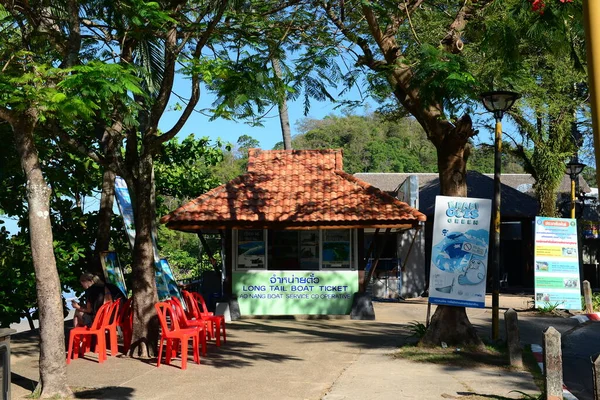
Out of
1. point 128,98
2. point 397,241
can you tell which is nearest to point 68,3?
point 128,98

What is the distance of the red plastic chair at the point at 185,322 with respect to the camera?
11468 millimetres

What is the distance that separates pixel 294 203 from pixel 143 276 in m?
7.03

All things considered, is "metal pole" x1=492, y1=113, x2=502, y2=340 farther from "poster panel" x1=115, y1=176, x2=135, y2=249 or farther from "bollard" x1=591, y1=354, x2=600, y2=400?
"poster panel" x1=115, y1=176, x2=135, y2=249

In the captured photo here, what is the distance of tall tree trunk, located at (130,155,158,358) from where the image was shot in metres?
11.8

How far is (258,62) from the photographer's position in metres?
12.3

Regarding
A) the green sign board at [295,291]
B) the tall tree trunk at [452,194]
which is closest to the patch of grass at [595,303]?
the green sign board at [295,291]

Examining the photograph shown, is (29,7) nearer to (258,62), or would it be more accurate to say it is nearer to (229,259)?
(258,62)

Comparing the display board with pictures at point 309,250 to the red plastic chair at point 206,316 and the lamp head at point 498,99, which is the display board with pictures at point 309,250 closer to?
the red plastic chair at point 206,316

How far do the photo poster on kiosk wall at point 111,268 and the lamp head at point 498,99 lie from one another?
26.3 feet

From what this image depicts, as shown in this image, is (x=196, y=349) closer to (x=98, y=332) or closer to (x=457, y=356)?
(x=98, y=332)

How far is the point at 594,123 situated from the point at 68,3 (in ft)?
27.7

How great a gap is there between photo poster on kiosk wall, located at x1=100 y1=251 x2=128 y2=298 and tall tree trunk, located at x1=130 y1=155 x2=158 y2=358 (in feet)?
10.6

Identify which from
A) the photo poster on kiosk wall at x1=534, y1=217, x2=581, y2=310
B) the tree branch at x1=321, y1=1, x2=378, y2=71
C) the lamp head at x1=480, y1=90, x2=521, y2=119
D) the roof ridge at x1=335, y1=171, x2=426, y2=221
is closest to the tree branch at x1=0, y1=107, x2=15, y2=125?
the tree branch at x1=321, y1=1, x2=378, y2=71

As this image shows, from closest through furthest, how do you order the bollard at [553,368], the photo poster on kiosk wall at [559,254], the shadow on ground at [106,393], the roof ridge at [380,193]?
1. the bollard at [553,368]
2. the shadow on ground at [106,393]
3. the roof ridge at [380,193]
4. the photo poster on kiosk wall at [559,254]
